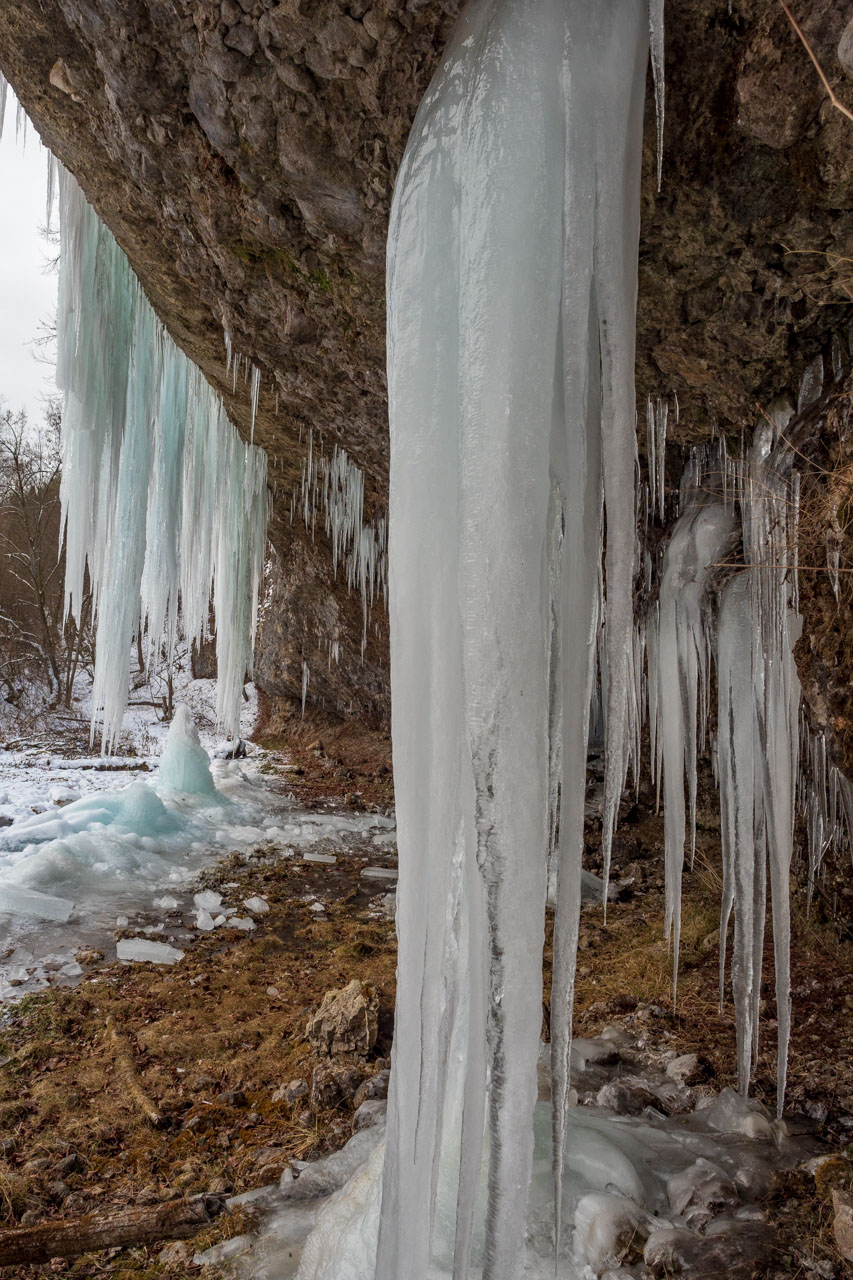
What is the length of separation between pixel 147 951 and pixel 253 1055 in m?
1.29

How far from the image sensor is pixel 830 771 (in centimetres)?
382

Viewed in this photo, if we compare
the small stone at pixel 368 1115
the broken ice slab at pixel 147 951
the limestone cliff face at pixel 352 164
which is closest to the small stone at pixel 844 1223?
the small stone at pixel 368 1115

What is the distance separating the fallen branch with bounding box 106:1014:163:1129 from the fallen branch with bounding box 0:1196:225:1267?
52cm

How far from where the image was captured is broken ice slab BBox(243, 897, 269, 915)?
4.74 metres

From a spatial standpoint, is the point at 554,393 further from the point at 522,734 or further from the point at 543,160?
the point at 522,734

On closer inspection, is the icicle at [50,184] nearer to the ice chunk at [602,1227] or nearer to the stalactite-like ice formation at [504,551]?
the stalactite-like ice formation at [504,551]

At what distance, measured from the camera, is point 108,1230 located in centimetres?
196

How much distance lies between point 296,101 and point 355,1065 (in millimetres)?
3216

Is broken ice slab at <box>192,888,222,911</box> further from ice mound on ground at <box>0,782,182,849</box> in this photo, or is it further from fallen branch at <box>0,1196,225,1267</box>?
fallen branch at <box>0,1196,225,1267</box>

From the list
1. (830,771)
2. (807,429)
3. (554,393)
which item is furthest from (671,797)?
(554,393)

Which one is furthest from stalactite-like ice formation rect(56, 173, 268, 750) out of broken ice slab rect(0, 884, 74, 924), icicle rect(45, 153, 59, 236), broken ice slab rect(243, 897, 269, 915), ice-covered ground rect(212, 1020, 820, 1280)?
ice-covered ground rect(212, 1020, 820, 1280)

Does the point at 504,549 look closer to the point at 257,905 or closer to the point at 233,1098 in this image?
the point at 233,1098

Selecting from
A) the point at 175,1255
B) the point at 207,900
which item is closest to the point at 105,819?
the point at 207,900

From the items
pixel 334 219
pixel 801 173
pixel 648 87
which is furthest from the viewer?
pixel 334 219
